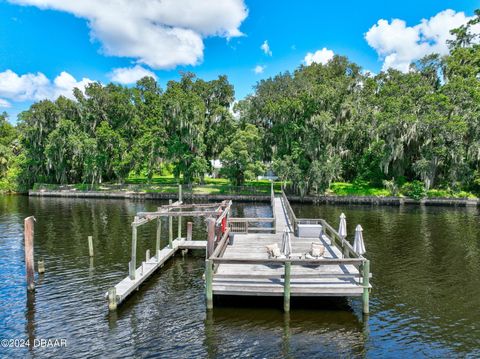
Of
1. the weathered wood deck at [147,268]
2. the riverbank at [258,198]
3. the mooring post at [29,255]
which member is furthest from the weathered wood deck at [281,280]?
the riverbank at [258,198]

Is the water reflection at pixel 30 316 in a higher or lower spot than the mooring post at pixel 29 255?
lower

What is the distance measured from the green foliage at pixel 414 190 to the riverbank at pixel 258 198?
728mm

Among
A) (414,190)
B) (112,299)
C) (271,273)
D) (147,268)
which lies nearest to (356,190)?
(414,190)

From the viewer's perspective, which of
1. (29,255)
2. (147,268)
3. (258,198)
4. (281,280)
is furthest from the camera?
(258,198)

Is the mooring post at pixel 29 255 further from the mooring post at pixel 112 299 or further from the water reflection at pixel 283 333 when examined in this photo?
the water reflection at pixel 283 333

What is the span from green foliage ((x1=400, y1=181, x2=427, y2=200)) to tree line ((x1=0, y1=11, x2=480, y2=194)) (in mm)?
1092

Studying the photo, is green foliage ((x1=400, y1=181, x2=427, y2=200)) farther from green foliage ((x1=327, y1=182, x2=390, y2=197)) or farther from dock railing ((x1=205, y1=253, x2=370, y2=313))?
dock railing ((x1=205, y1=253, x2=370, y2=313))

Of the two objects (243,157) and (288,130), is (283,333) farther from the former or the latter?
(288,130)

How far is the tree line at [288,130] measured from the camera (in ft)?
149

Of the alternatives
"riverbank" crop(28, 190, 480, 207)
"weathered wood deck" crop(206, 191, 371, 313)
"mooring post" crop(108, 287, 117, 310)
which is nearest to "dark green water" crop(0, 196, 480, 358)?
"mooring post" crop(108, 287, 117, 310)

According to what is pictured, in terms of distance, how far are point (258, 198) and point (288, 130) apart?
10.2m

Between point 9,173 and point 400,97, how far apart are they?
60594 millimetres

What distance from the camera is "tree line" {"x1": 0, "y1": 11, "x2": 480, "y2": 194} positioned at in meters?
45.4

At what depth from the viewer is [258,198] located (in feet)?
156
